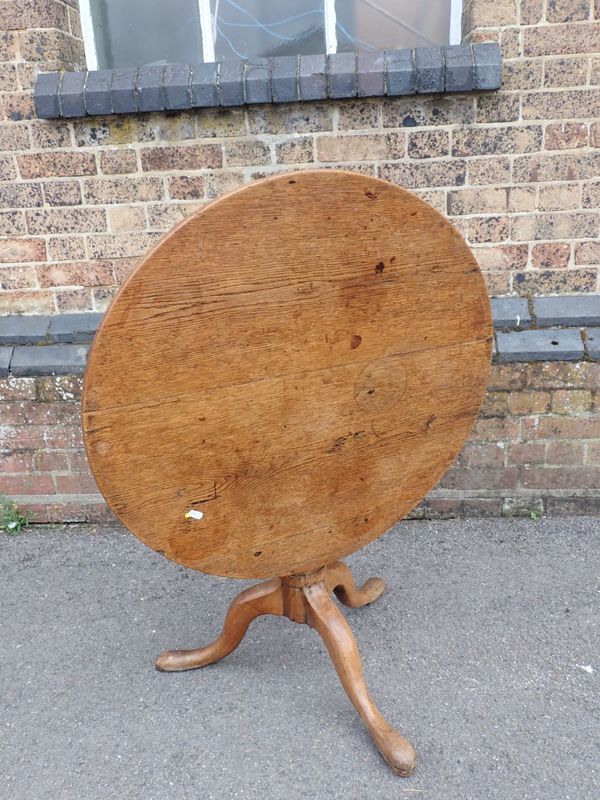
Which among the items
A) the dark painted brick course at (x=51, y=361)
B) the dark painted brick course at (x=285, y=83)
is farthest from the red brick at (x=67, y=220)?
the dark painted brick course at (x=285, y=83)

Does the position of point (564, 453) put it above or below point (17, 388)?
below

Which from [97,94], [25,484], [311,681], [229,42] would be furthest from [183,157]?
[311,681]

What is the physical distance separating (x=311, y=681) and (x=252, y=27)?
8.59 ft

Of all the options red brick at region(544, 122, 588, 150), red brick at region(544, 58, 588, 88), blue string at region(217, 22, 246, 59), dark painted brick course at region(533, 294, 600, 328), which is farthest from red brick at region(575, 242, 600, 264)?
blue string at region(217, 22, 246, 59)

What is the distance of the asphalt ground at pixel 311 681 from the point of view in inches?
71.1

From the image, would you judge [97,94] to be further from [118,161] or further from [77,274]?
[77,274]

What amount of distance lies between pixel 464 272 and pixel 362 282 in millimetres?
300

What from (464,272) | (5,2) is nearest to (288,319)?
(464,272)

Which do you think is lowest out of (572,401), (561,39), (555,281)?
(572,401)

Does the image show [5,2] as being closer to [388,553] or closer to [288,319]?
[288,319]

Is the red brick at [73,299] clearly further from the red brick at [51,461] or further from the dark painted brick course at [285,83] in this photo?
the dark painted brick course at [285,83]

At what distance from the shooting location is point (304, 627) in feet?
7.97

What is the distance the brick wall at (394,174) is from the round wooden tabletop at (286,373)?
1.13 meters

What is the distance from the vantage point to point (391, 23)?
9.38ft
